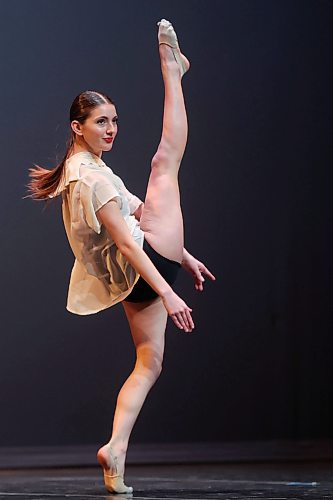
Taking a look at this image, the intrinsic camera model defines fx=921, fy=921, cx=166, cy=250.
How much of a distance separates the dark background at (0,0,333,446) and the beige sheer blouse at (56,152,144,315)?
3.64 ft

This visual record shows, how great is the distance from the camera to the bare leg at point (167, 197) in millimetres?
2172

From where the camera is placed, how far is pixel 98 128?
2188 millimetres

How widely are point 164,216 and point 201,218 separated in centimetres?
139

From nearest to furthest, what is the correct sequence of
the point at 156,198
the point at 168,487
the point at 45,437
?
the point at 156,198
the point at 168,487
the point at 45,437

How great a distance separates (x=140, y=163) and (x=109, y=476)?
5.39 ft

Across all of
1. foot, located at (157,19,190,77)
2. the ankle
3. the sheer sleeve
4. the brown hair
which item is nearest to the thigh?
the sheer sleeve

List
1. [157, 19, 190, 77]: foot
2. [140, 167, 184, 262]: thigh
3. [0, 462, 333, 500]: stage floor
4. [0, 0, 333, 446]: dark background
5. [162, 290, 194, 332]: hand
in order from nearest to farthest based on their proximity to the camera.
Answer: [162, 290, 194, 332]: hand, [0, 462, 333, 500]: stage floor, [140, 167, 184, 262]: thigh, [157, 19, 190, 77]: foot, [0, 0, 333, 446]: dark background

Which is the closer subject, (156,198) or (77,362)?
(156,198)

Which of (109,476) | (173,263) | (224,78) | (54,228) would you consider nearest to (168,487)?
(109,476)

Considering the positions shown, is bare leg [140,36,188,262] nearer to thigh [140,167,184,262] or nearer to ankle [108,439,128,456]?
thigh [140,167,184,262]

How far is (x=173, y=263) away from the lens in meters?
2.19

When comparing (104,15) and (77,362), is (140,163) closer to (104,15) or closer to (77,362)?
(104,15)

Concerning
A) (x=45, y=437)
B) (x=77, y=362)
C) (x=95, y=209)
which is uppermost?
(x=95, y=209)

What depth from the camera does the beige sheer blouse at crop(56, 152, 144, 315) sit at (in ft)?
6.90
